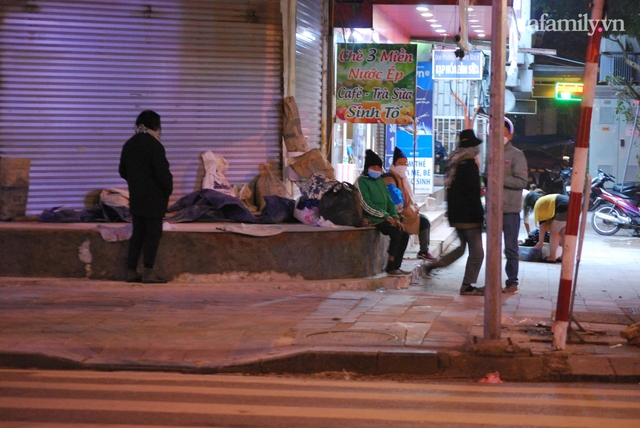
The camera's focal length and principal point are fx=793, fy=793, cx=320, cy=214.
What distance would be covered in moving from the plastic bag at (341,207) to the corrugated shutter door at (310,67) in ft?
8.23

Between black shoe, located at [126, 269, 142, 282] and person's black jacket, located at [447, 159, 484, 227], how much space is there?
384 cm

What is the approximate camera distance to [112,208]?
10523 millimetres

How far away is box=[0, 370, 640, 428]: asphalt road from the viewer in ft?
16.2

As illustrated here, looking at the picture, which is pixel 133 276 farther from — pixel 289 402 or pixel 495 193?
pixel 495 193

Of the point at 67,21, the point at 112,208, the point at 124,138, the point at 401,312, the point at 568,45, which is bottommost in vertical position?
the point at 401,312

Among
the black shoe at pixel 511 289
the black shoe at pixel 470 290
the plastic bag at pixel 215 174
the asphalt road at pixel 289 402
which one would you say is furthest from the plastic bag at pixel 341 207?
the asphalt road at pixel 289 402

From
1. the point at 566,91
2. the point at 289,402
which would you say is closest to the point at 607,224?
the point at 566,91

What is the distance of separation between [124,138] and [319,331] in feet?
16.6

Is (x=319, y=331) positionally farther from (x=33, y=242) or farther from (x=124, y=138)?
(x=124, y=138)

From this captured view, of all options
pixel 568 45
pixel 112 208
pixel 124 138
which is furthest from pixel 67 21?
pixel 568 45

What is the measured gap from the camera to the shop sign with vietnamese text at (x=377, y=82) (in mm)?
12703

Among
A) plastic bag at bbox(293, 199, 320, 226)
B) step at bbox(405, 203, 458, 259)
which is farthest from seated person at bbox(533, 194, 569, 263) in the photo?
plastic bag at bbox(293, 199, 320, 226)

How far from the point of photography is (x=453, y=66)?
18344mm

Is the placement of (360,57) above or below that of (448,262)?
above
